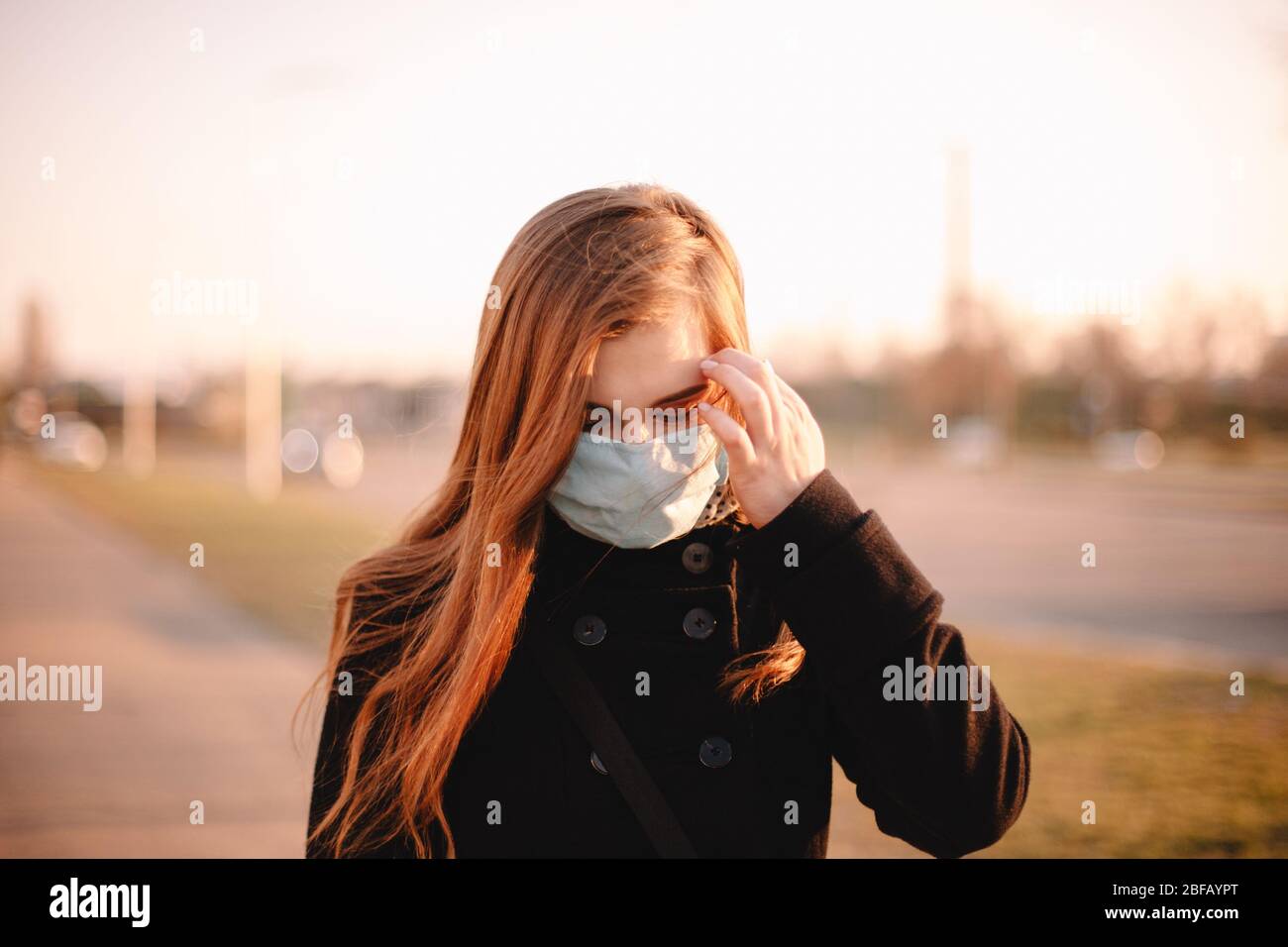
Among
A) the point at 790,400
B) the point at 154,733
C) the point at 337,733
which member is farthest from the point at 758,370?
the point at 154,733

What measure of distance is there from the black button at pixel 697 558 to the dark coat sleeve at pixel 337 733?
60 cm

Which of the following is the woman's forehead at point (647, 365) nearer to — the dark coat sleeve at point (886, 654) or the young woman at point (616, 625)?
the young woman at point (616, 625)

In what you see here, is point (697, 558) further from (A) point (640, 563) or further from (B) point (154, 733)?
(B) point (154, 733)

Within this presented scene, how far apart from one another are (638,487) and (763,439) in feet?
0.87

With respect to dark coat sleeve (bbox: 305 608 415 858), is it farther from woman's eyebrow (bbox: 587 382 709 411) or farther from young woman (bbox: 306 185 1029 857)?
woman's eyebrow (bbox: 587 382 709 411)

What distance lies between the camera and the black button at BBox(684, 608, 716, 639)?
6.36 feet

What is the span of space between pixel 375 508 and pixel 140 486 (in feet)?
38.2

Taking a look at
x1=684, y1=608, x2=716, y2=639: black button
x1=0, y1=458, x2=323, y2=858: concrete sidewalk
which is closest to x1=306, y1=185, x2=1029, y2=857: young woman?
x1=684, y1=608, x2=716, y2=639: black button

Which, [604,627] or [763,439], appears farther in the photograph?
[604,627]

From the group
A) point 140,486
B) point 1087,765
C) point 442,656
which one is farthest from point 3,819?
point 140,486

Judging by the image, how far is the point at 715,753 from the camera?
6.13 ft
